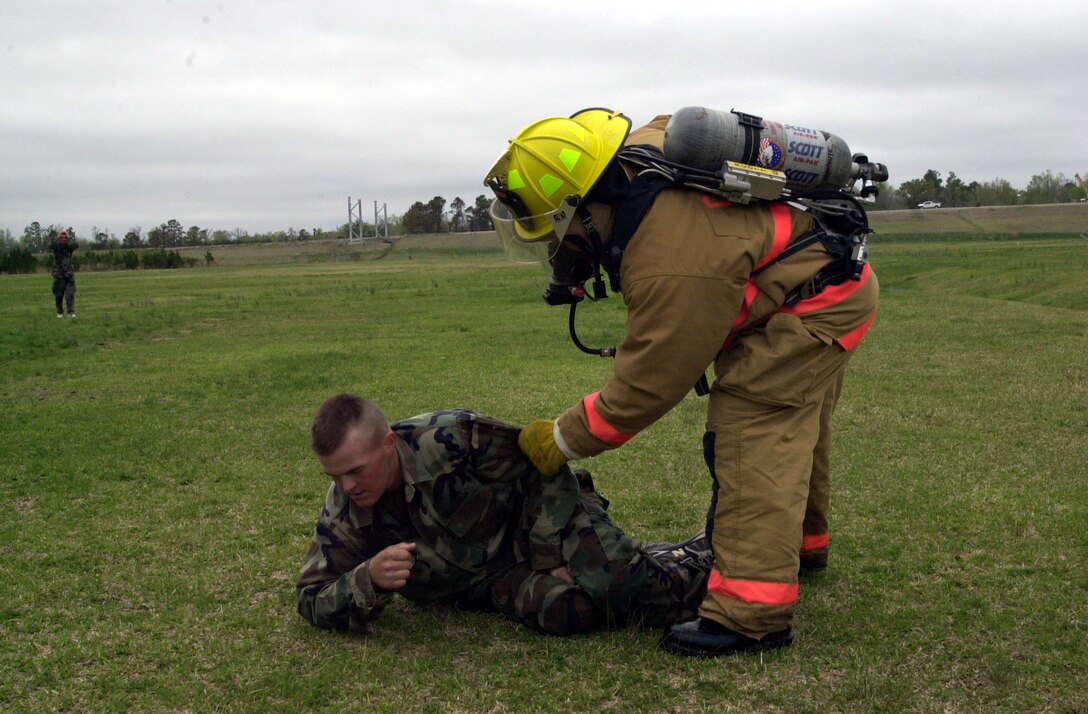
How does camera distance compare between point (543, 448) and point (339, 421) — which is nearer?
point (339, 421)

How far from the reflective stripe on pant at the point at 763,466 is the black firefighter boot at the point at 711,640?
47 mm

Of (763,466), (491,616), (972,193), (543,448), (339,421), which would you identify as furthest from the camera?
(972,193)

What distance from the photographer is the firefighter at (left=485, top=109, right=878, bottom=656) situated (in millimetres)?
3770

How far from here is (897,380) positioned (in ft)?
34.8

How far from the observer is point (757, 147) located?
393cm

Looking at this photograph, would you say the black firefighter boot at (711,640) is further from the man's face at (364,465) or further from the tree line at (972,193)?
the tree line at (972,193)

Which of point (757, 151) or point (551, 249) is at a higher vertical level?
point (757, 151)

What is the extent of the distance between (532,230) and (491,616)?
1726mm

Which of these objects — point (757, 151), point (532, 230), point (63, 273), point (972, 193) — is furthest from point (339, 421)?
point (972, 193)

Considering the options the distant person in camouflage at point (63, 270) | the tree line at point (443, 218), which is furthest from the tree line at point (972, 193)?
the distant person in camouflage at point (63, 270)

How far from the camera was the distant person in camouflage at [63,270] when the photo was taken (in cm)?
2181

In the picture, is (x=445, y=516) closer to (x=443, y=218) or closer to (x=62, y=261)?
(x=62, y=261)

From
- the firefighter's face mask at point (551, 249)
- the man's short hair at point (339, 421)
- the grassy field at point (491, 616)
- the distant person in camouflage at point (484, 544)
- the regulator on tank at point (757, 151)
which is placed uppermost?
the regulator on tank at point (757, 151)

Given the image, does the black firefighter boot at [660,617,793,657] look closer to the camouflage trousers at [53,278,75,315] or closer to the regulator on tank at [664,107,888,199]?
the regulator on tank at [664,107,888,199]
